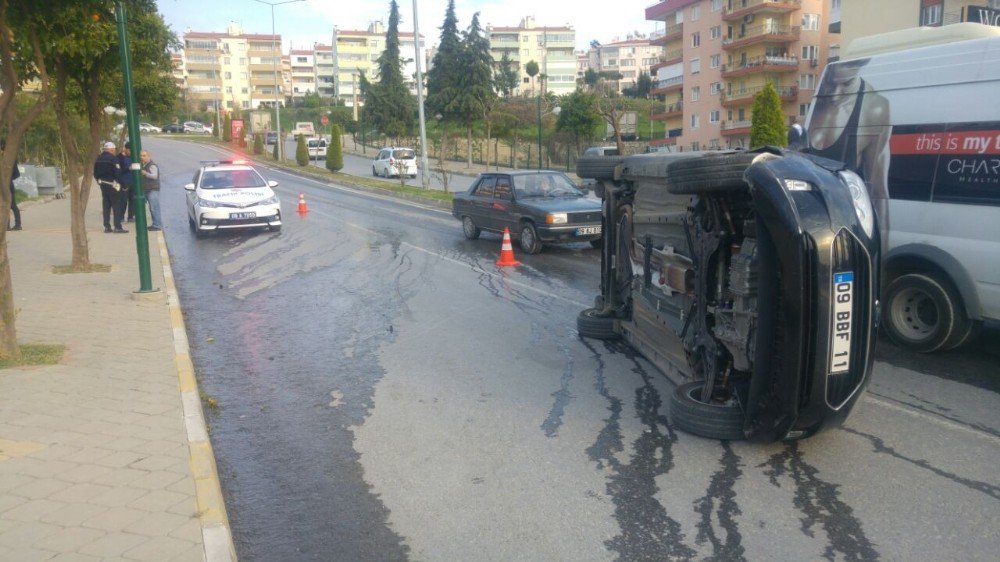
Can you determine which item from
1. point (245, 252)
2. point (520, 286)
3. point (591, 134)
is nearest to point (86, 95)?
point (245, 252)

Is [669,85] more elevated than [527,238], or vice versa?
[669,85]

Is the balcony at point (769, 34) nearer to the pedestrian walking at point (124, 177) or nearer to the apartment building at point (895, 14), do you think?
the apartment building at point (895, 14)

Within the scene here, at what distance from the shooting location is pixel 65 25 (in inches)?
374

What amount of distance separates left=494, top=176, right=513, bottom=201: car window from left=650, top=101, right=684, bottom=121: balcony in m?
51.5

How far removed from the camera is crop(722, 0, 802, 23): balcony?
55213 mm

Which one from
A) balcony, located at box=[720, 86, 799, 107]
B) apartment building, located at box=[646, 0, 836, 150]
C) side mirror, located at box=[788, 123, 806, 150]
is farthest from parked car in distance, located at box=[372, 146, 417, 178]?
side mirror, located at box=[788, 123, 806, 150]

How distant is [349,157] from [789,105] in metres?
34.8

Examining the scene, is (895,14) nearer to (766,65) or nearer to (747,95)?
(766,65)

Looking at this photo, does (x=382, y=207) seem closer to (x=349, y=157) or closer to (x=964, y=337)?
(x=964, y=337)

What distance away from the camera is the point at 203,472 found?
4930 millimetres

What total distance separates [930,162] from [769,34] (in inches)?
2058

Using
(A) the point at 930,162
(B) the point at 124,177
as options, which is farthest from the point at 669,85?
(A) the point at 930,162

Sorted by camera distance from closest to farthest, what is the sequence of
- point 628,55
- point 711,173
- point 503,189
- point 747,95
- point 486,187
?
point 711,173 < point 503,189 < point 486,187 < point 747,95 < point 628,55

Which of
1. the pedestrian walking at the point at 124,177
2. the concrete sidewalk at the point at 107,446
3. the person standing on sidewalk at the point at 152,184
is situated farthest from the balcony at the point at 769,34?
the concrete sidewalk at the point at 107,446
